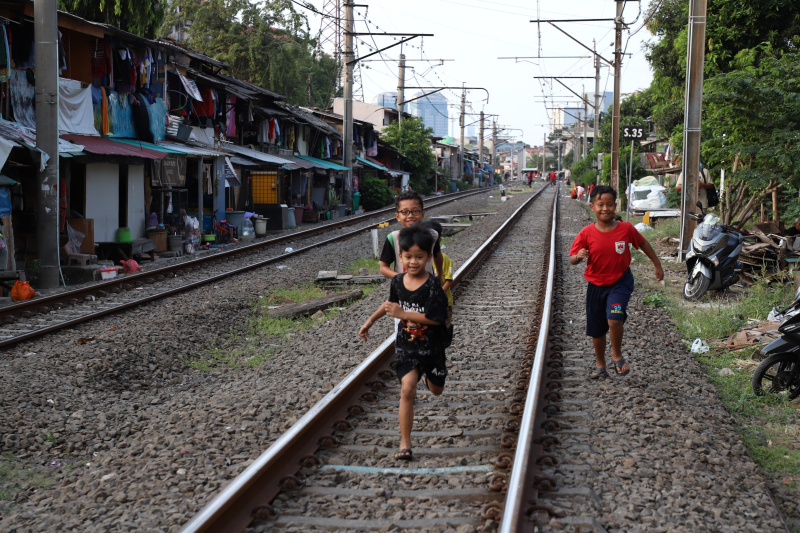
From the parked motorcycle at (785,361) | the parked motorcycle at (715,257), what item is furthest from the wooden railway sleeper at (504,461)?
the parked motorcycle at (715,257)

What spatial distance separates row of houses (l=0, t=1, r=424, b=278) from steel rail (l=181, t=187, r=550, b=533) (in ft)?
29.5

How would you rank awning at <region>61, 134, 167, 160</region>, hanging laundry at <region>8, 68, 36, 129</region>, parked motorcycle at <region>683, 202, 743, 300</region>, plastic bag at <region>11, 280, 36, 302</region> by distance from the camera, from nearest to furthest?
parked motorcycle at <region>683, 202, 743, 300</region> → plastic bag at <region>11, 280, 36, 302</region> → hanging laundry at <region>8, 68, 36, 129</region> → awning at <region>61, 134, 167, 160</region>

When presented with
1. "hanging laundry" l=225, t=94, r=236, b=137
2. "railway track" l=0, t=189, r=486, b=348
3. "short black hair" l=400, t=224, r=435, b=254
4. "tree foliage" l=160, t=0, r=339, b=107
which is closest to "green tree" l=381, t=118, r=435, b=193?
"tree foliage" l=160, t=0, r=339, b=107

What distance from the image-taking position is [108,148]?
16.7 meters

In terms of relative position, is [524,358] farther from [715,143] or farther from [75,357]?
[715,143]

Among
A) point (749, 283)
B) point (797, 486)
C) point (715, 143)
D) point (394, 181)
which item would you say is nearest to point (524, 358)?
point (797, 486)

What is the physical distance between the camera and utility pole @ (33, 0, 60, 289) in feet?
42.5

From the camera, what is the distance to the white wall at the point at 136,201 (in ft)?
59.1

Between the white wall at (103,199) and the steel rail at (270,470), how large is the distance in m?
12.1

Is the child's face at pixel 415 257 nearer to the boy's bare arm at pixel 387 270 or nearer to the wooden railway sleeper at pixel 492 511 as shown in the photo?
the boy's bare arm at pixel 387 270

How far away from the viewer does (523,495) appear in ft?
13.3

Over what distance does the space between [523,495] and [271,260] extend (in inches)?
533

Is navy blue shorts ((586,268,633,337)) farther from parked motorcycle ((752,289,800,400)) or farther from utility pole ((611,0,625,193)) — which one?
utility pole ((611,0,625,193))

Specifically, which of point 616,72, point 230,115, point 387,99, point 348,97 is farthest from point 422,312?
point 387,99
